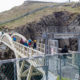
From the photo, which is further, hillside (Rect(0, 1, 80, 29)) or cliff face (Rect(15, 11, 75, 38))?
hillside (Rect(0, 1, 80, 29))

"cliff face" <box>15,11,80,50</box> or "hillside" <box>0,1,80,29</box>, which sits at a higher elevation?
"hillside" <box>0,1,80,29</box>

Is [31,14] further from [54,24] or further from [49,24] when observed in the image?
[49,24]

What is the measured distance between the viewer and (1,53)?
86.1 feet

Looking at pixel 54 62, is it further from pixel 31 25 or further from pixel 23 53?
pixel 31 25

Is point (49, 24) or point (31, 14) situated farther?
point (31, 14)

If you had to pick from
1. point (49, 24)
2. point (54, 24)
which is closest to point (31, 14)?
point (54, 24)

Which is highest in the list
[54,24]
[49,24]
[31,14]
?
[31,14]

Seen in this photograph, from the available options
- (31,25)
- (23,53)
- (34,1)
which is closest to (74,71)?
(23,53)

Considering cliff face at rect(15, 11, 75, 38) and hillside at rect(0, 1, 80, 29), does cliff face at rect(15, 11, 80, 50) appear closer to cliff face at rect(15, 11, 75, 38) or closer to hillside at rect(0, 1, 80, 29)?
cliff face at rect(15, 11, 75, 38)

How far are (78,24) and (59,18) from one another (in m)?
5.29

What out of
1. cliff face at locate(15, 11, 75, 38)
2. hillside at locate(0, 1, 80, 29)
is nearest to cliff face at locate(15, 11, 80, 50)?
cliff face at locate(15, 11, 75, 38)

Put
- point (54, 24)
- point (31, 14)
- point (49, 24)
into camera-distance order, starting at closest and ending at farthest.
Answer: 1. point (49, 24)
2. point (54, 24)
3. point (31, 14)

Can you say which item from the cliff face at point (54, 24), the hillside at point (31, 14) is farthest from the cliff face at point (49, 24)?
the hillside at point (31, 14)

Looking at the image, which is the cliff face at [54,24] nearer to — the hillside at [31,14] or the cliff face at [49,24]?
the cliff face at [49,24]
